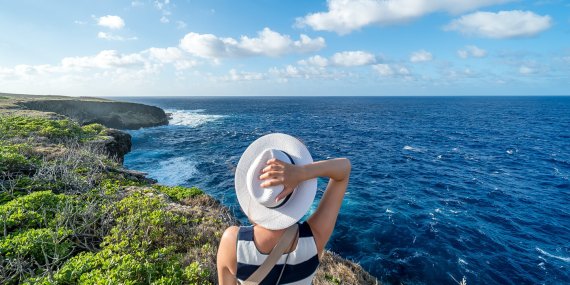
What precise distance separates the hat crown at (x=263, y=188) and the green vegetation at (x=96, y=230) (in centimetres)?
455

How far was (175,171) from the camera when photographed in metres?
30.5

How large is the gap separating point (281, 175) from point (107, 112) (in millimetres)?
71212

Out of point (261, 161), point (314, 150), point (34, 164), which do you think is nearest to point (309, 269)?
point (261, 161)

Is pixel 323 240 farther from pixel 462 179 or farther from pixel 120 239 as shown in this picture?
pixel 462 179

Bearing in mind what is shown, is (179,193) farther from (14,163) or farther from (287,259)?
(287,259)

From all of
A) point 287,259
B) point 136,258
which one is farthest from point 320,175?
point 136,258

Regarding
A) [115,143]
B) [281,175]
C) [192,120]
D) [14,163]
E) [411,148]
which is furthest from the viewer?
[192,120]

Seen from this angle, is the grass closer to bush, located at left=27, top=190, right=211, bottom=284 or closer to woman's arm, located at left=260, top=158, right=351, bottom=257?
bush, located at left=27, top=190, right=211, bottom=284

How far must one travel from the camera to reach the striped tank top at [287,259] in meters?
2.39

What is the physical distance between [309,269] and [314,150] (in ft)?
125

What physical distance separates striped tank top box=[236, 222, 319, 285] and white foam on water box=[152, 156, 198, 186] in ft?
84.2

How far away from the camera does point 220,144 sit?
4556 centimetres

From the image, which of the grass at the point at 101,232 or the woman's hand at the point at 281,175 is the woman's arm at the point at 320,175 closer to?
the woman's hand at the point at 281,175

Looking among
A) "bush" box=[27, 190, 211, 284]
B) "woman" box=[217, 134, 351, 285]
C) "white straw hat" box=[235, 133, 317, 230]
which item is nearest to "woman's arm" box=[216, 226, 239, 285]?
"woman" box=[217, 134, 351, 285]
